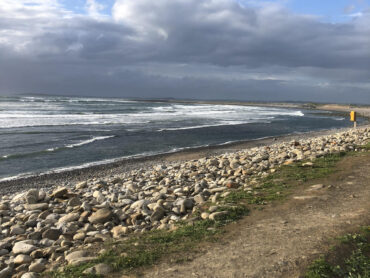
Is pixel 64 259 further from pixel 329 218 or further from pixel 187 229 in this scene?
pixel 329 218

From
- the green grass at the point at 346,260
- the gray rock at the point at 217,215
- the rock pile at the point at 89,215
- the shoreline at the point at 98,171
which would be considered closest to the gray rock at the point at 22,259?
the rock pile at the point at 89,215

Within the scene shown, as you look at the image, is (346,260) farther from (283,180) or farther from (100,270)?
(283,180)

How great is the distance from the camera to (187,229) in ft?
18.7

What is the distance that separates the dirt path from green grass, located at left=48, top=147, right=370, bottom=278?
24cm

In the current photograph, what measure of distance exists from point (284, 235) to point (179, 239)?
5.70ft

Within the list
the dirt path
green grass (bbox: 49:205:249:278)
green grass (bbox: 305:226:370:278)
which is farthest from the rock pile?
green grass (bbox: 305:226:370:278)

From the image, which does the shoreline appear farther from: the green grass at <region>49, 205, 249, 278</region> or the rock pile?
the green grass at <region>49, 205, 249, 278</region>

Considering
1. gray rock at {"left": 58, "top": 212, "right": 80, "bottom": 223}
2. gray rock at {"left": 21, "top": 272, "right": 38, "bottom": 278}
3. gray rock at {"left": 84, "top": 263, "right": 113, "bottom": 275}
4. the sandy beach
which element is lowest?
the sandy beach

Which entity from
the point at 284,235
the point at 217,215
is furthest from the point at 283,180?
the point at 284,235

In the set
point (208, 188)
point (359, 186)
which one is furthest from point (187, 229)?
point (359, 186)

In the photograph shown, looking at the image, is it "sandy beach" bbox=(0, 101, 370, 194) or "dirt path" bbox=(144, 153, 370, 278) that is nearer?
"dirt path" bbox=(144, 153, 370, 278)

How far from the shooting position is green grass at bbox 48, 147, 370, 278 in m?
4.55

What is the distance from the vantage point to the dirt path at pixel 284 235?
4320mm

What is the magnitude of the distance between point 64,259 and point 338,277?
13.0 feet
